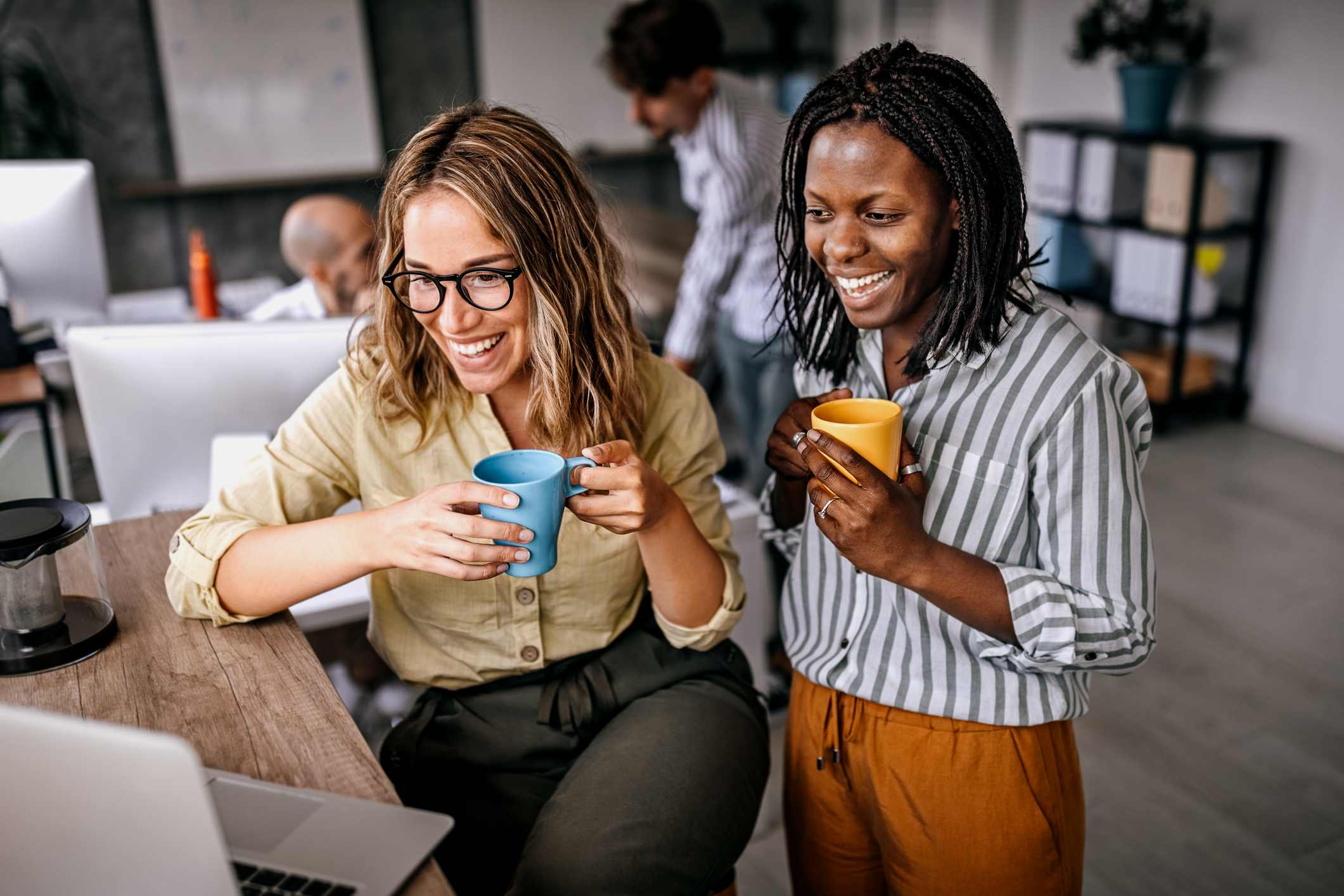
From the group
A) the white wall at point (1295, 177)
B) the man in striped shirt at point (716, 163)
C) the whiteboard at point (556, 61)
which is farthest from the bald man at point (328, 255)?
the white wall at point (1295, 177)

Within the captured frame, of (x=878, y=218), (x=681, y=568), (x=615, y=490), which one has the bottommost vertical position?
(x=681, y=568)

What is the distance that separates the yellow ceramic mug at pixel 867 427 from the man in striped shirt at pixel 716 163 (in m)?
1.40

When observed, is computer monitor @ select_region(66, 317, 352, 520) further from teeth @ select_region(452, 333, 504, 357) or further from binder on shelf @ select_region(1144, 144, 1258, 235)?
binder on shelf @ select_region(1144, 144, 1258, 235)

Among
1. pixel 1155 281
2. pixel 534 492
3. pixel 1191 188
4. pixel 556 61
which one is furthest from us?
pixel 556 61

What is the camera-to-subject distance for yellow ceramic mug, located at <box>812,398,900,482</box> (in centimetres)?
103

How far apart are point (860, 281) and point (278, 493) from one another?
686 mm

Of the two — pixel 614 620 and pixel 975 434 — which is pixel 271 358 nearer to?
pixel 614 620

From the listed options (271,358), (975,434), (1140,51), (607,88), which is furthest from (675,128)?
(607,88)

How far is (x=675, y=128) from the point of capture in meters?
2.84

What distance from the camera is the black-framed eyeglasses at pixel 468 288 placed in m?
1.20

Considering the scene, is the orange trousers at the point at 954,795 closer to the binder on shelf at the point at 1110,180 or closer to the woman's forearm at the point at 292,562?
the woman's forearm at the point at 292,562

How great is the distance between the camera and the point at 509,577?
1.27 metres

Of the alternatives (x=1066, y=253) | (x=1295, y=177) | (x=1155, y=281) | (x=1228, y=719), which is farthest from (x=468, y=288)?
(x=1066, y=253)

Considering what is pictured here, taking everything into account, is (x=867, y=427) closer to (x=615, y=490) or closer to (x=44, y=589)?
(x=615, y=490)
